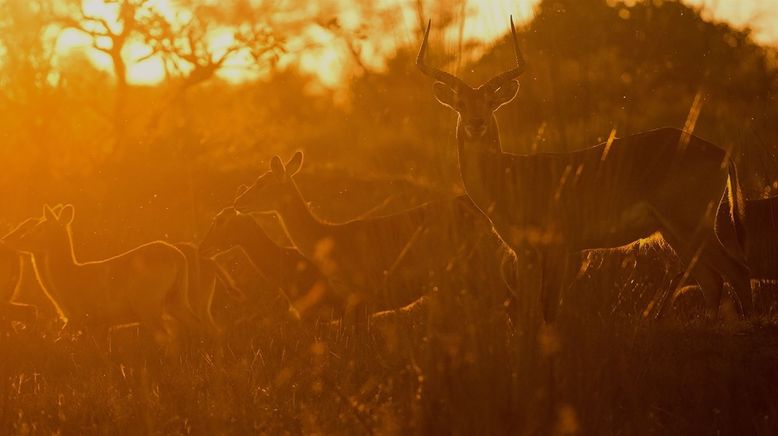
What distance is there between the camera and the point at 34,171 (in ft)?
62.9

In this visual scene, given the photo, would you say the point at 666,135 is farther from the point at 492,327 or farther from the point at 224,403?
the point at 224,403

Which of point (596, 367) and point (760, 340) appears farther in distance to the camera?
point (760, 340)

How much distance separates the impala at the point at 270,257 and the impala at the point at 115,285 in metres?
0.88

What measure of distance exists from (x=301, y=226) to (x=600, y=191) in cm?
261

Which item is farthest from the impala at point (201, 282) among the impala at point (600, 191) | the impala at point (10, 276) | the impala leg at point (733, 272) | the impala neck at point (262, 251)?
the impala leg at point (733, 272)

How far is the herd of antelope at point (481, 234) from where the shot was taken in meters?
8.40

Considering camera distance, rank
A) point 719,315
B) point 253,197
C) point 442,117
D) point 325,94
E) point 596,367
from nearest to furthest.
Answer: point 596,367
point 719,315
point 442,117
point 253,197
point 325,94

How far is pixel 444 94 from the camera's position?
343 inches

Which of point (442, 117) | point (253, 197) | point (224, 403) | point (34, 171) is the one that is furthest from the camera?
point (34, 171)

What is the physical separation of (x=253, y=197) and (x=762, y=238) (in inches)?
166

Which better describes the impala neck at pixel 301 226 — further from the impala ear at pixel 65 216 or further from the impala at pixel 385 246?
the impala ear at pixel 65 216

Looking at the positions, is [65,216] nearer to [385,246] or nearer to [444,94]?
[385,246]

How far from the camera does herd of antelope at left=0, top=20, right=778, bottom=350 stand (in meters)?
8.40

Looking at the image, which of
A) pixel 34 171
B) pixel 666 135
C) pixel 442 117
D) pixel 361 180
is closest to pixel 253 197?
pixel 442 117
